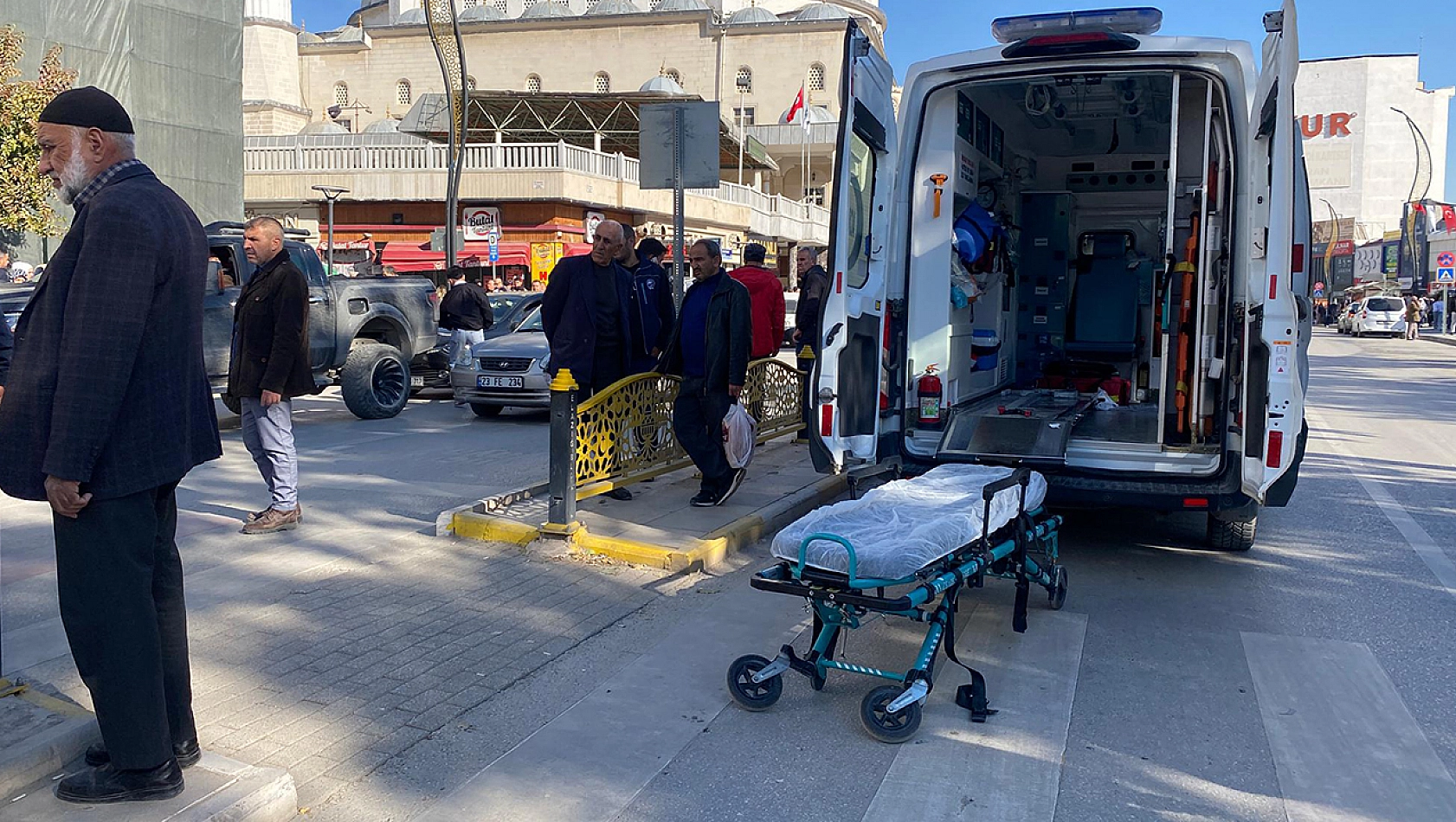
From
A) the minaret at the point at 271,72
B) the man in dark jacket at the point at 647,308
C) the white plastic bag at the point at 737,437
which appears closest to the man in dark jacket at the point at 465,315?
the man in dark jacket at the point at 647,308

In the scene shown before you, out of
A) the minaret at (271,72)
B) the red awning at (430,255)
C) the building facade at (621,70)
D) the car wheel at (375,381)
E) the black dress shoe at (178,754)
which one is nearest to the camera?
the black dress shoe at (178,754)

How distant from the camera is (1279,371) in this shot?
5.59m

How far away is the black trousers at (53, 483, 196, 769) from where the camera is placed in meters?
3.20

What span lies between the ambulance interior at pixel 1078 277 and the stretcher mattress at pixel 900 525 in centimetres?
140

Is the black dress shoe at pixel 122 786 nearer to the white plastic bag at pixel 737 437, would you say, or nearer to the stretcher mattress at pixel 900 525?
the stretcher mattress at pixel 900 525

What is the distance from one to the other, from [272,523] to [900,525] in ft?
14.4

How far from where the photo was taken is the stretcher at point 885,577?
4172 mm

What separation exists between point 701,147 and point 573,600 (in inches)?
172

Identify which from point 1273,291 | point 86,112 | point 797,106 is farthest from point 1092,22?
point 797,106

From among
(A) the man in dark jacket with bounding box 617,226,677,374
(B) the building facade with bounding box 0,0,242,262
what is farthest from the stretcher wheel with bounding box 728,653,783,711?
(B) the building facade with bounding box 0,0,242,262

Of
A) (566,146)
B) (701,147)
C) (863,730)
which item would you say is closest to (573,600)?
(863,730)

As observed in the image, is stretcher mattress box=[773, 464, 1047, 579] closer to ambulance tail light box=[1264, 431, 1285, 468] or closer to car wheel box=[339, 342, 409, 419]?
ambulance tail light box=[1264, 431, 1285, 468]

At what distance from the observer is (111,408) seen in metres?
3.12

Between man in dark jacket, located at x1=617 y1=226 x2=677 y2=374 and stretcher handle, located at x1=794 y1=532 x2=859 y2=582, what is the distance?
163 inches
